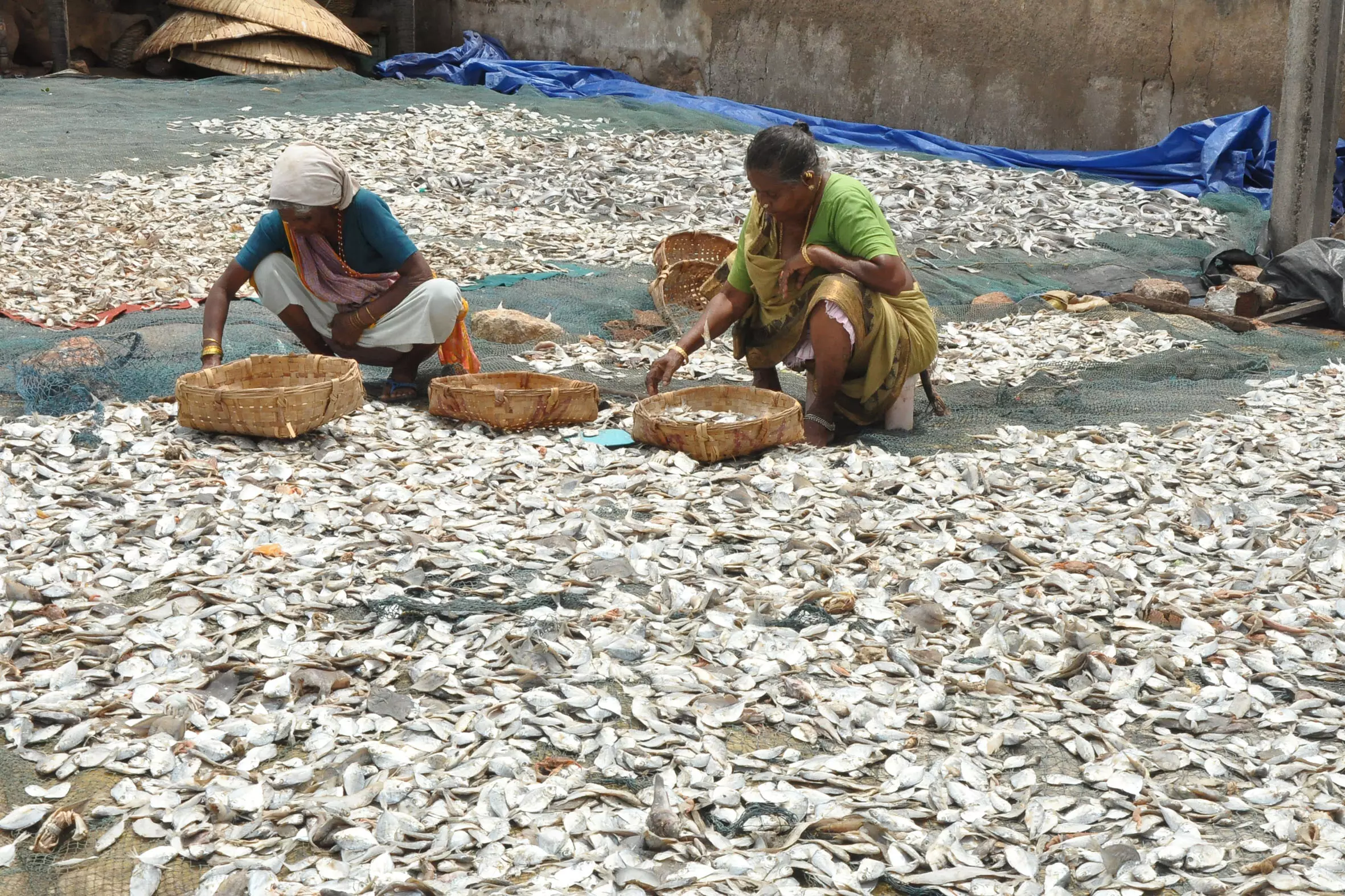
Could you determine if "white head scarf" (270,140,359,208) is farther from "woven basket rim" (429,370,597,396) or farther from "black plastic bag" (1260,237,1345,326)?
"black plastic bag" (1260,237,1345,326)

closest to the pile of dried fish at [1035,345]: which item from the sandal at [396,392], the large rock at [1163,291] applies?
the large rock at [1163,291]

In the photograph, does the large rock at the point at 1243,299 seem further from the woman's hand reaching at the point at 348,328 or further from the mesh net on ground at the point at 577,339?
the woman's hand reaching at the point at 348,328

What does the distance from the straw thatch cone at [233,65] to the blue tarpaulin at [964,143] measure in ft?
3.11

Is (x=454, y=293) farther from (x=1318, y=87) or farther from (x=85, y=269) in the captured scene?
(x=1318, y=87)

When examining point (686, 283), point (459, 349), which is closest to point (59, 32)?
point (686, 283)

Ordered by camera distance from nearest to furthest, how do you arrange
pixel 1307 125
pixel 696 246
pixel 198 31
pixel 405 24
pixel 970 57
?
pixel 696 246, pixel 1307 125, pixel 970 57, pixel 198 31, pixel 405 24

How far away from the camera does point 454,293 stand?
3.73 m

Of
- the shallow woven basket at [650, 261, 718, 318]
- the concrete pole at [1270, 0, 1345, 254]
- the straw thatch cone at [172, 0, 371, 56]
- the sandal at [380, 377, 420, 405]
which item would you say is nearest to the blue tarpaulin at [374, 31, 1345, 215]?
the straw thatch cone at [172, 0, 371, 56]

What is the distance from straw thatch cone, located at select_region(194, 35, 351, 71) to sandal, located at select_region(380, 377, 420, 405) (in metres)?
6.82

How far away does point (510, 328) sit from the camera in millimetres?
4508

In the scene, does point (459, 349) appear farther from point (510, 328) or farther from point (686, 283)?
point (686, 283)

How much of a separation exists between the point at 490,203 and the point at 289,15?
14.5 feet

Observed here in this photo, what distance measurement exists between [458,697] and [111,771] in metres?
0.56

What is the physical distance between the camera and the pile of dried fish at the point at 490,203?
497 cm
